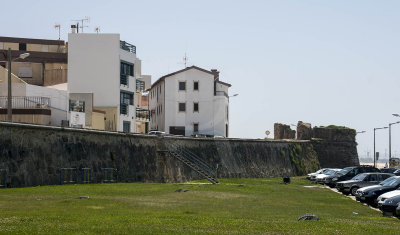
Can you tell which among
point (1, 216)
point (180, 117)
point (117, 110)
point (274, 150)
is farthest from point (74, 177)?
point (180, 117)

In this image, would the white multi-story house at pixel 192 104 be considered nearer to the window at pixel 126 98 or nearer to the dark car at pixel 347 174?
the window at pixel 126 98

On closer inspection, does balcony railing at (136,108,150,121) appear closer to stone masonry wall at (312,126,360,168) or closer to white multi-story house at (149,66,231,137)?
white multi-story house at (149,66,231,137)

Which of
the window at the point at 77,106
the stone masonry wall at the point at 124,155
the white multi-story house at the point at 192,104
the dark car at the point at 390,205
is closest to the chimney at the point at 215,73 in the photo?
the white multi-story house at the point at 192,104

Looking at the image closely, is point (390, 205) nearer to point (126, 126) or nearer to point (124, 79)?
point (124, 79)

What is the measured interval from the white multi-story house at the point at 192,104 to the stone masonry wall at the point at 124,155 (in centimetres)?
1656

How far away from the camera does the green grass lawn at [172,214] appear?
1822 centimetres

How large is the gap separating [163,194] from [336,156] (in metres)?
57.9

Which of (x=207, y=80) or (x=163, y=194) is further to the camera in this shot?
(x=207, y=80)

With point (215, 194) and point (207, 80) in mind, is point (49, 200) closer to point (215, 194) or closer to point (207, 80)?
point (215, 194)

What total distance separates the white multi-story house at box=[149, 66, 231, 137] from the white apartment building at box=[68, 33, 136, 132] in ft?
71.7

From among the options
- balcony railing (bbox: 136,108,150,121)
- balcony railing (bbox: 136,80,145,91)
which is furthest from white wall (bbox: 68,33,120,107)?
balcony railing (bbox: 136,108,150,121)

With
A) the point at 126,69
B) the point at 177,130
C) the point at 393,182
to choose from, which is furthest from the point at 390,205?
the point at 177,130

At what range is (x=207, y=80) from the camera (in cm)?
9512

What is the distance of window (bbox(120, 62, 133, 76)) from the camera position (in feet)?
241
